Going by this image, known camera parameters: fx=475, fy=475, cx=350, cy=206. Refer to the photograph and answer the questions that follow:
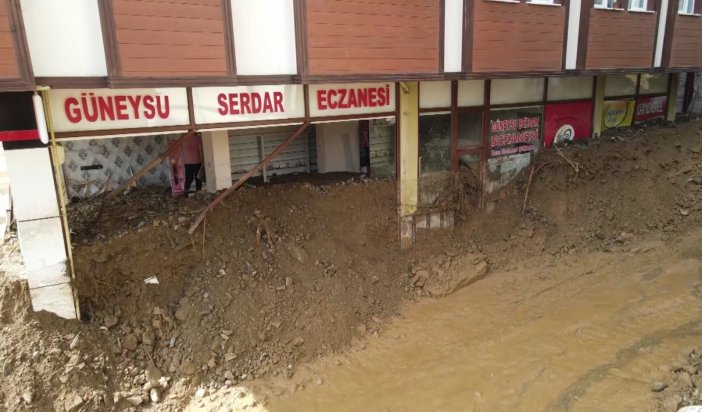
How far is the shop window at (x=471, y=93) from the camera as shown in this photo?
997 centimetres

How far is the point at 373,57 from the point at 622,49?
6507 mm

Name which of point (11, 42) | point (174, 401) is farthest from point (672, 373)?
point (11, 42)

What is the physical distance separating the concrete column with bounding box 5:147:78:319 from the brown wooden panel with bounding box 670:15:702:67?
1330cm

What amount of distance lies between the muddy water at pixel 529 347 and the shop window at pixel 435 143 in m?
2.61

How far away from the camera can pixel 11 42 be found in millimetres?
5230

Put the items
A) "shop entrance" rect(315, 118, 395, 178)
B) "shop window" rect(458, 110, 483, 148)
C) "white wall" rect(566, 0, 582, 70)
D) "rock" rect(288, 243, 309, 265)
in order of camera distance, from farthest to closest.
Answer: "shop window" rect(458, 110, 483, 148), "shop entrance" rect(315, 118, 395, 178), "white wall" rect(566, 0, 582, 70), "rock" rect(288, 243, 309, 265)

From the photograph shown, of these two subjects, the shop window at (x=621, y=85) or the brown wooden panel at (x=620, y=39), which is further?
the shop window at (x=621, y=85)

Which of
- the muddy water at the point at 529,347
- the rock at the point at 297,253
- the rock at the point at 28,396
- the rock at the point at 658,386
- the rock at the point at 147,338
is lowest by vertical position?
the muddy water at the point at 529,347

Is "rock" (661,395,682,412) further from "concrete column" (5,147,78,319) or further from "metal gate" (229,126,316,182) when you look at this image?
"concrete column" (5,147,78,319)

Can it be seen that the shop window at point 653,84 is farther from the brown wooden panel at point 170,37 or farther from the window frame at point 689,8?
the brown wooden panel at point 170,37

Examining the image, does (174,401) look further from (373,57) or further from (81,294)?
(373,57)

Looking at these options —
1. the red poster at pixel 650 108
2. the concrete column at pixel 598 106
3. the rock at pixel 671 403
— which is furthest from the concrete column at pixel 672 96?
the rock at pixel 671 403

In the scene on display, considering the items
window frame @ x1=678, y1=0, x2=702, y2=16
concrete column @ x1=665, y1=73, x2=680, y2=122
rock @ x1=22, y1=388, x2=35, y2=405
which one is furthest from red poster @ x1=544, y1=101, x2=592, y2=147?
rock @ x1=22, y1=388, x2=35, y2=405

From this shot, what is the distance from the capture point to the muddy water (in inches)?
259
